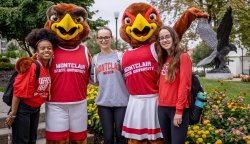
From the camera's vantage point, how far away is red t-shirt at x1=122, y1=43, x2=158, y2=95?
3801 millimetres

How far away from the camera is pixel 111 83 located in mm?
3930

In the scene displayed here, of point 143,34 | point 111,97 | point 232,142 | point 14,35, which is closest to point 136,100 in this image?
point 111,97

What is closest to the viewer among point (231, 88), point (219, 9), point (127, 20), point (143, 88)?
point (143, 88)

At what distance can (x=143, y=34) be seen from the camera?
13.4 ft

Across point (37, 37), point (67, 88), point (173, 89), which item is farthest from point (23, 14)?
point (173, 89)

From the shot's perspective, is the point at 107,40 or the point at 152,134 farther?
the point at 107,40

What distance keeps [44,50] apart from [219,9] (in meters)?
22.2

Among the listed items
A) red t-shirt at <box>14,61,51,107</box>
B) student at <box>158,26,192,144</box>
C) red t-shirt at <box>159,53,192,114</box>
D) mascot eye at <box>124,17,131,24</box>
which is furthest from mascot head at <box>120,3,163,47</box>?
red t-shirt at <box>14,61,51,107</box>

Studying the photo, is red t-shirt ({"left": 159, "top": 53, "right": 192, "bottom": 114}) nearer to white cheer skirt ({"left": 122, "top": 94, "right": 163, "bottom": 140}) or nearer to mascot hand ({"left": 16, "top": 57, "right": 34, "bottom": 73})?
white cheer skirt ({"left": 122, "top": 94, "right": 163, "bottom": 140})

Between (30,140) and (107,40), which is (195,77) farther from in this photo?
(30,140)

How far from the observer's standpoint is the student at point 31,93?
347 centimetres

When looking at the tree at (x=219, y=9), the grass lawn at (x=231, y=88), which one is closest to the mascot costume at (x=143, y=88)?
the grass lawn at (x=231, y=88)

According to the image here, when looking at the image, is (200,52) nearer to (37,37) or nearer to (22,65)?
(37,37)

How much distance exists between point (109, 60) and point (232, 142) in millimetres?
2145
